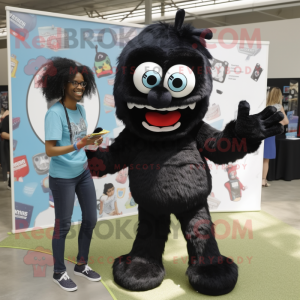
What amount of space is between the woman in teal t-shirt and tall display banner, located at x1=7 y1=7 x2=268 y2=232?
1029 millimetres

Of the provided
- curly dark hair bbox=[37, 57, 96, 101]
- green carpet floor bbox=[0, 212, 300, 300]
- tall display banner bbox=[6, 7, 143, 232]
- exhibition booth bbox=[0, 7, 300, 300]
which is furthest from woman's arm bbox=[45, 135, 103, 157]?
tall display banner bbox=[6, 7, 143, 232]

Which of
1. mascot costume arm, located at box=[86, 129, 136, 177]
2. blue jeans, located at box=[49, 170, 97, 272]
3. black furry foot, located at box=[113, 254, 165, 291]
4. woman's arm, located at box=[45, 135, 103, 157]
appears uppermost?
woman's arm, located at box=[45, 135, 103, 157]

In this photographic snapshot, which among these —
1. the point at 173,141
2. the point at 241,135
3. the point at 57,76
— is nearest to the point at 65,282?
the point at 173,141

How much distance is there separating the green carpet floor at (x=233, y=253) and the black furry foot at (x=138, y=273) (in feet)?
0.17

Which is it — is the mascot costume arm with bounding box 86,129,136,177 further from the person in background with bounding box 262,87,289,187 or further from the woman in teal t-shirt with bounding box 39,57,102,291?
the person in background with bounding box 262,87,289,187

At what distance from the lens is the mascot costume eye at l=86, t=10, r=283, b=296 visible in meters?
2.01

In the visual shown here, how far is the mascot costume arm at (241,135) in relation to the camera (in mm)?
1923

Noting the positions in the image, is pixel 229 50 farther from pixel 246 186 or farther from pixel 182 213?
pixel 182 213

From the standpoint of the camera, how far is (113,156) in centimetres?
232

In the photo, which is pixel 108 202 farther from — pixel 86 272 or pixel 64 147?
pixel 64 147

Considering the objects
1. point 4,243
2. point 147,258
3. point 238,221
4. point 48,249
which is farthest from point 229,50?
point 4,243

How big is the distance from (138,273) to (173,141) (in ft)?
2.80

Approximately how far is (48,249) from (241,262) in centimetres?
153

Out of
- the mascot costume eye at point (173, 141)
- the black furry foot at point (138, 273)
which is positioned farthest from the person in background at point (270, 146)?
the black furry foot at point (138, 273)
